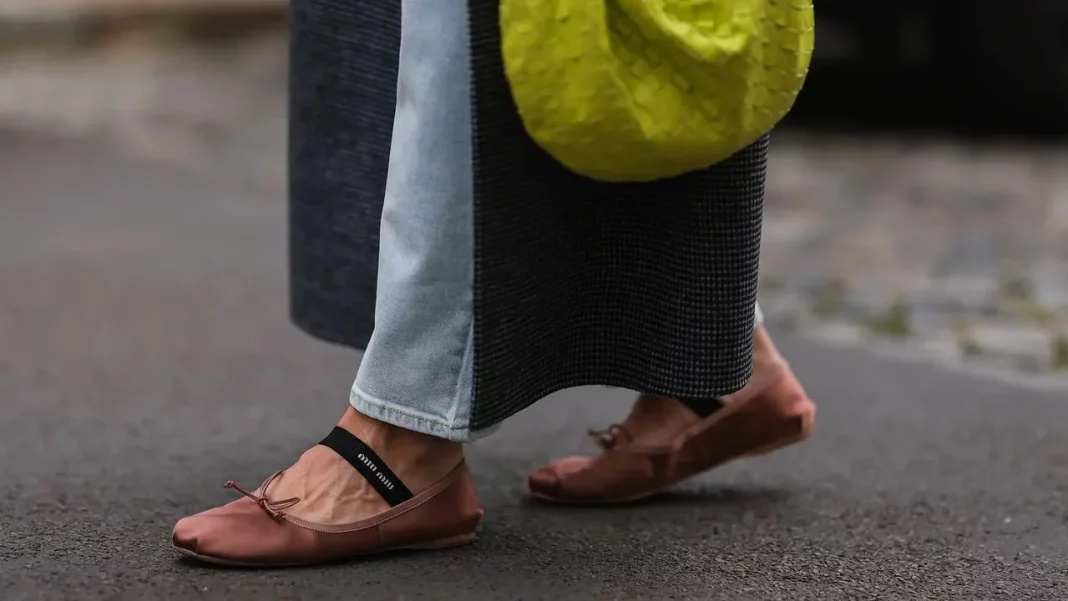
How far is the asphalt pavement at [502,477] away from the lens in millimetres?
1616

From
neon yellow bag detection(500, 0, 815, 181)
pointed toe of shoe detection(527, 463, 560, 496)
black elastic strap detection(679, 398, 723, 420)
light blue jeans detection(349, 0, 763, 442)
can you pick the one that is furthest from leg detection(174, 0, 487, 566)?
black elastic strap detection(679, 398, 723, 420)

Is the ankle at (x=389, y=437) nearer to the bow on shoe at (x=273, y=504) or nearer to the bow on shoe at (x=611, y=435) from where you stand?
the bow on shoe at (x=273, y=504)

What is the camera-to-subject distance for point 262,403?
2.66m

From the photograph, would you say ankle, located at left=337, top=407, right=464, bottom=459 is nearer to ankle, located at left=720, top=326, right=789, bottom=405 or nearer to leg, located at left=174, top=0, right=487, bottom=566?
leg, located at left=174, top=0, right=487, bottom=566

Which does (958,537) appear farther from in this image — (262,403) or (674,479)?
(262,403)

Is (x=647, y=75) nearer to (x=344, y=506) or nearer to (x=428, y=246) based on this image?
(x=428, y=246)

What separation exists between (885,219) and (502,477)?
2726 millimetres

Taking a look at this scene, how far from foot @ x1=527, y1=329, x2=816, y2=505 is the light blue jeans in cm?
38

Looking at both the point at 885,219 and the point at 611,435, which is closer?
the point at 611,435

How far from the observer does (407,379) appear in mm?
1607

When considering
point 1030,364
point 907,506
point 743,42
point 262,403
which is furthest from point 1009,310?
point 743,42

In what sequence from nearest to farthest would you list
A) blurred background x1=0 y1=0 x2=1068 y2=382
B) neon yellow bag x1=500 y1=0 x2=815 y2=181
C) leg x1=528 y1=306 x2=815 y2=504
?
neon yellow bag x1=500 y1=0 x2=815 y2=181
leg x1=528 y1=306 x2=815 y2=504
blurred background x1=0 y1=0 x2=1068 y2=382

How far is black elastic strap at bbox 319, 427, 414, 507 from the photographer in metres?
1.64

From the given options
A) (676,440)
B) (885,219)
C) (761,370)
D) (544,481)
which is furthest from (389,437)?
(885,219)
